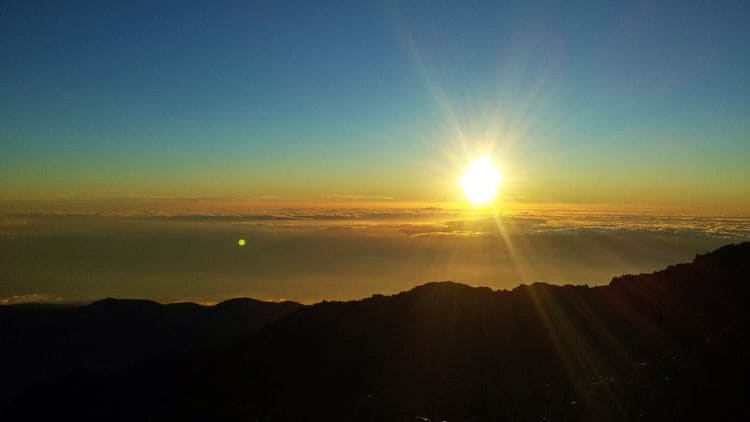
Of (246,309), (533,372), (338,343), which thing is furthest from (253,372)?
(246,309)

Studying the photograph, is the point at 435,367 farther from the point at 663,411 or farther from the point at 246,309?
the point at 246,309

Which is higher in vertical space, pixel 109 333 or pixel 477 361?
pixel 477 361

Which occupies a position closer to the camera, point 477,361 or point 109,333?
point 477,361

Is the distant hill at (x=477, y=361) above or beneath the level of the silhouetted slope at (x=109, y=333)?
above

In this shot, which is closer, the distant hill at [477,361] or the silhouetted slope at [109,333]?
the distant hill at [477,361]

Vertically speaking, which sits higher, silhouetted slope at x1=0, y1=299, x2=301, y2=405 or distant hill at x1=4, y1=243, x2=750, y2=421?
distant hill at x1=4, y1=243, x2=750, y2=421
